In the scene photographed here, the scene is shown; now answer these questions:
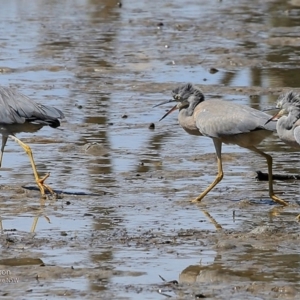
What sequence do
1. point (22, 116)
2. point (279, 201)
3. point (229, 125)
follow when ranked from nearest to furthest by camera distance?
point (279, 201) → point (229, 125) → point (22, 116)

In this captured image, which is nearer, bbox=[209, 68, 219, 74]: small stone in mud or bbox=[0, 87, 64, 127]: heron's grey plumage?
bbox=[0, 87, 64, 127]: heron's grey plumage

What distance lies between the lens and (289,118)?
963 cm

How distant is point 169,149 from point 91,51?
784 centimetres

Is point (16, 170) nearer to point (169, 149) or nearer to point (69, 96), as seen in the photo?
point (169, 149)

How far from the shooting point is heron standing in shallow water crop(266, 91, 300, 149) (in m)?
9.59

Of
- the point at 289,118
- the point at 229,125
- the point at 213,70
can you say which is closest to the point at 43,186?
the point at 229,125

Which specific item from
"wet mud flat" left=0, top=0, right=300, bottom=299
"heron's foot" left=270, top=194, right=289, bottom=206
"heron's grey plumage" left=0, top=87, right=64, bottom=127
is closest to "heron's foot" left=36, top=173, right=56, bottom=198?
"wet mud flat" left=0, top=0, right=300, bottom=299

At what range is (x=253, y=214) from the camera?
30.8 ft

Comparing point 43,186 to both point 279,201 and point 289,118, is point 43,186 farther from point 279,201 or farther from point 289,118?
point 289,118

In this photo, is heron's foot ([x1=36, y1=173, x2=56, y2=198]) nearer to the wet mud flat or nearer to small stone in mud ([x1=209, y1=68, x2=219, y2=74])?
the wet mud flat

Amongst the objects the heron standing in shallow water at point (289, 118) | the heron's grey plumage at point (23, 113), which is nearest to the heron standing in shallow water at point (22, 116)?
the heron's grey plumage at point (23, 113)

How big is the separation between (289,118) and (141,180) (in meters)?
1.66

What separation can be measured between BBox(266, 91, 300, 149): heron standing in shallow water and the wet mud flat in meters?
0.58

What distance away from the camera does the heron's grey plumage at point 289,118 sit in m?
9.58
